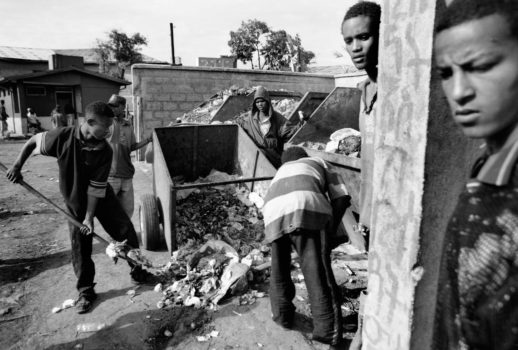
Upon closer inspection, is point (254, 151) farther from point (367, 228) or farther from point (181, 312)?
point (367, 228)

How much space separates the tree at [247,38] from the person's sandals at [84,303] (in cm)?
2577

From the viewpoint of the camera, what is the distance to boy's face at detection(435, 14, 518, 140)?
29.3 inches

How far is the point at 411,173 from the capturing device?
124 centimetres

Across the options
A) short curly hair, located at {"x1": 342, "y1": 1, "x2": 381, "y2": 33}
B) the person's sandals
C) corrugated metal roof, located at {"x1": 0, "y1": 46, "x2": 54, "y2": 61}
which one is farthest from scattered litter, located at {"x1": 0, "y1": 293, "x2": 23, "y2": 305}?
corrugated metal roof, located at {"x1": 0, "y1": 46, "x2": 54, "y2": 61}

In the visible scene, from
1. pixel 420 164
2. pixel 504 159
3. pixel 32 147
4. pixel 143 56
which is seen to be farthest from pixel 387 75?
pixel 143 56

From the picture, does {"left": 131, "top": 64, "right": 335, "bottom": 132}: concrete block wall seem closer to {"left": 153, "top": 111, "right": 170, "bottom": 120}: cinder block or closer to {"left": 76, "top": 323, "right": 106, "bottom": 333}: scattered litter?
{"left": 153, "top": 111, "right": 170, "bottom": 120}: cinder block

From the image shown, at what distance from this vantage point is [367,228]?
83.8 inches

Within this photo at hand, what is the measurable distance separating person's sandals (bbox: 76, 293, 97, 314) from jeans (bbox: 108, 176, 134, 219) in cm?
137

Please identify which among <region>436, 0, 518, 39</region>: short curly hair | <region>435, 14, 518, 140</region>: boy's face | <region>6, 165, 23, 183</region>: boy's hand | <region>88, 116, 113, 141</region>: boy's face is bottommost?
<region>6, 165, 23, 183</region>: boy's hand

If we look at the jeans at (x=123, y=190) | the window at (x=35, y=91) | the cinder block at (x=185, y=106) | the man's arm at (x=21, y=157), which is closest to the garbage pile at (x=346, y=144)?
the jeans at (x=123, y=190)

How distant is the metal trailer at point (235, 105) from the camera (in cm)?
791

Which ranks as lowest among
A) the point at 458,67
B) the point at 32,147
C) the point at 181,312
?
the point at 181,312

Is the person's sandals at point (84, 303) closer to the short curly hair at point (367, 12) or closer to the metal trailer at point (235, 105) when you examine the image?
the short curly hair at point (367, 12)

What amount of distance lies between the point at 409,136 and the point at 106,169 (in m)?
2.72
